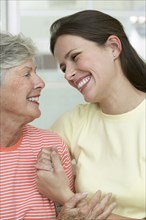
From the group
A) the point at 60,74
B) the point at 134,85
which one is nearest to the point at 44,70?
the point at 60,74

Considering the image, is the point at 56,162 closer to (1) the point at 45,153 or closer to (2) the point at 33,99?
(1) the point at 45,153

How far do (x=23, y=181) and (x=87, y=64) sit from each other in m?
0.55

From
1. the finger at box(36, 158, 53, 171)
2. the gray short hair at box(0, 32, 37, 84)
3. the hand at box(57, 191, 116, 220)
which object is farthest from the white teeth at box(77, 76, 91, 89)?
the hand at box(57, 191, 116, 220)

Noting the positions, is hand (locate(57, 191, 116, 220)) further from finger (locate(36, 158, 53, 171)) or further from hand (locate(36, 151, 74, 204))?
finger (locate(36, 158, 53, 171))

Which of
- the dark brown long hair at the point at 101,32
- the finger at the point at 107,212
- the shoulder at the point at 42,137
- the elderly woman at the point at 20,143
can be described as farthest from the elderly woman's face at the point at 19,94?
the finger at the point at 107,212

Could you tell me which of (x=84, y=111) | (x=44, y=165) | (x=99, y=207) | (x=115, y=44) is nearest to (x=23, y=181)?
(x=44, y=165)

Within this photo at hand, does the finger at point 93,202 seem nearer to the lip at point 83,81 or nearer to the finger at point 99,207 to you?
the finger at point 99,207

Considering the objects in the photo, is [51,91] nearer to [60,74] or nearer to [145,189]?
[60,74]

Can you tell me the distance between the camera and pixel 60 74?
2.99 meters

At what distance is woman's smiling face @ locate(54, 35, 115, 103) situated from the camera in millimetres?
1868

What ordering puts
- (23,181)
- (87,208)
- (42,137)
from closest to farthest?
1. (87,208)
2. (23,181)
3. (42,137)

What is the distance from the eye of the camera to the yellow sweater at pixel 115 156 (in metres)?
1.80

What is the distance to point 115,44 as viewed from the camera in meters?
1.93

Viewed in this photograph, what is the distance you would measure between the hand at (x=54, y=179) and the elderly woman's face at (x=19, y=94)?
20cm
